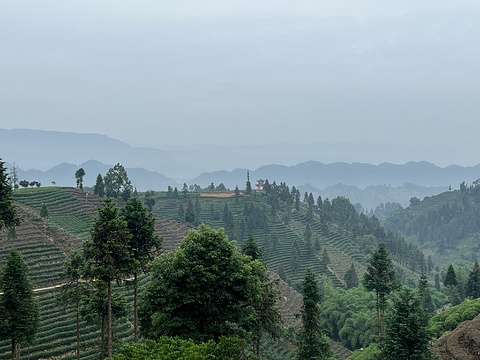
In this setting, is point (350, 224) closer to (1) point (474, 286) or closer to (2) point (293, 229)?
(2) point (293, 229)

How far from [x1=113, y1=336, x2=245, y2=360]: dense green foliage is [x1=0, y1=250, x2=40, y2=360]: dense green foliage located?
1772 cm

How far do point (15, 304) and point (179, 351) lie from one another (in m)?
20.2

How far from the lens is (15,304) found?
30344mm

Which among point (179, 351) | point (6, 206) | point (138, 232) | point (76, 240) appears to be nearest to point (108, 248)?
point (138, 232)

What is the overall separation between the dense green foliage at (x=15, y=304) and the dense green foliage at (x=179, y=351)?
17722mm

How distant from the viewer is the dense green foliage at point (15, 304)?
29.9 metres

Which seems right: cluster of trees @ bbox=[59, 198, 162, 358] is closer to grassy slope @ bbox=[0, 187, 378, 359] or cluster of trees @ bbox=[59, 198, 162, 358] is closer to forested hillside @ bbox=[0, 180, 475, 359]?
forested hillside @ bbox=[0, 180, 475, 359]

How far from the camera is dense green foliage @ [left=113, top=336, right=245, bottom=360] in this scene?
15.8m

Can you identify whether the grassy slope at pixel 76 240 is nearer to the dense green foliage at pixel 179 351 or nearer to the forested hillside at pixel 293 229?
the forested hillside at pixel 293 229

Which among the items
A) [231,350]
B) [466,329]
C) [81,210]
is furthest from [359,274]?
[231,350]

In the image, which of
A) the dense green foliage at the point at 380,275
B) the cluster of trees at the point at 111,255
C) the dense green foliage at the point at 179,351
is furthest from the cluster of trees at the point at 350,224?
the dense green foliage at the point at 179,351

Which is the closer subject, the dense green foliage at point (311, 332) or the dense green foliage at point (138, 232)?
the dense green foliage at point (138, 232)

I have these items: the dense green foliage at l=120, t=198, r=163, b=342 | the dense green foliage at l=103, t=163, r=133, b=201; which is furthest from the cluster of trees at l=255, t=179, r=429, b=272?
the dense green foliage at l=120, t=198, r=163, b=342

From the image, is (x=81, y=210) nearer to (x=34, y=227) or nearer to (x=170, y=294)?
(x=34, y=227)
